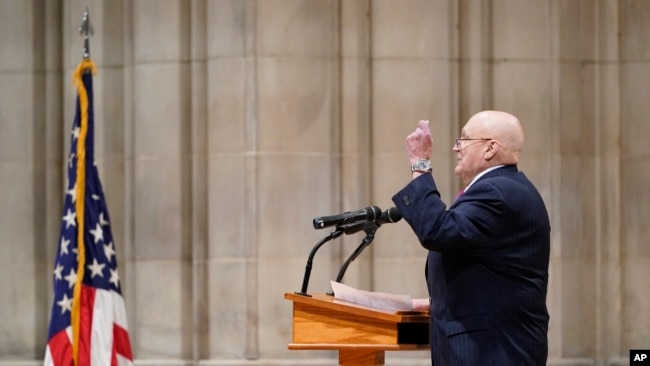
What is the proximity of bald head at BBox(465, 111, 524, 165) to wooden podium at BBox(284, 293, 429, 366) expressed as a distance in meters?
0.69

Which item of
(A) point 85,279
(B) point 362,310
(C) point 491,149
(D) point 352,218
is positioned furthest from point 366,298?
(A) point 85,279

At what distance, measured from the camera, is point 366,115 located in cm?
873

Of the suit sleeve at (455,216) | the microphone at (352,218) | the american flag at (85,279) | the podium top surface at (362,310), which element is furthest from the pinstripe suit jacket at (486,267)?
the american flag at (85,279)

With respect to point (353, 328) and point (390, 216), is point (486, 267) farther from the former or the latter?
point (353, 328)

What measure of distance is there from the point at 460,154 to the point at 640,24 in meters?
4.45

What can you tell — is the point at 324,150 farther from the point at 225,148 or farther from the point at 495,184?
the point at 495,184

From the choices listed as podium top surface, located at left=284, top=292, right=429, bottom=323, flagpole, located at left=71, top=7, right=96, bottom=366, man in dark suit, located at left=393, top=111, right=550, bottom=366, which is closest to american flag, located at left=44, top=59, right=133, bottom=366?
flagpole, located at left=71, top=7, right=96, bottom=366

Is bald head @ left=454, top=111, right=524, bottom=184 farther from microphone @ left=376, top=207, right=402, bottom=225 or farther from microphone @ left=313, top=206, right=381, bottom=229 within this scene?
microphone @ left=313, top=206, right=381, bottom=229

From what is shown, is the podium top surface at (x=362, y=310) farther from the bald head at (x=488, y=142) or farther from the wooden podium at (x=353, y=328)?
the bald head at (x=488, y=142)

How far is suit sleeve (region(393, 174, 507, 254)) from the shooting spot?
479 centimetres

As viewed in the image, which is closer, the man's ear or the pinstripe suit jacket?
the pinstripe suit jacket

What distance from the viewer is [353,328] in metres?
5.13

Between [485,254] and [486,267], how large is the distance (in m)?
0.05

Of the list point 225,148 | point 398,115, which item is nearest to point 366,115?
point 398,115
